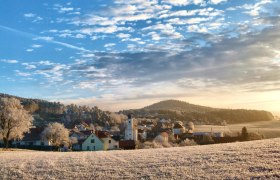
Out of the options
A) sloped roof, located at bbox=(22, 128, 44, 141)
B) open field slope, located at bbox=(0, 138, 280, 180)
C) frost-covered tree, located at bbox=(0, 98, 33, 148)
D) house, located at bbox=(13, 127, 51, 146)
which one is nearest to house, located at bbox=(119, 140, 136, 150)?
frost-covered tree, located at bbox=(0, 98, 33, 148)

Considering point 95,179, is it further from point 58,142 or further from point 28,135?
point 28,135

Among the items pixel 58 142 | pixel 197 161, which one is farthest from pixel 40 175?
pixel 58 142

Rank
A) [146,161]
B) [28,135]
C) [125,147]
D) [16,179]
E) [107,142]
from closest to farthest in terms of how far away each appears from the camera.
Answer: [16,179]
[146,161]
[125,147]
[107,142]
[28,135]

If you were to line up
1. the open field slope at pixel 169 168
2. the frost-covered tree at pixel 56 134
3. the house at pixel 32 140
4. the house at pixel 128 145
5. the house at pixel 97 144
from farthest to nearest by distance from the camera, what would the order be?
1. the house at pixel 32 140
2. the house at pixel 97 144
3. the frost-covered tree at pixel 56 134
4. the house at pixel 128 145
5. the open field slope at pixel 169 168

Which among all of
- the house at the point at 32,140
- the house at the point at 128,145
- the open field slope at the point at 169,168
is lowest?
the open field slope at the point at 169,168

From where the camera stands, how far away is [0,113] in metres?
91.4

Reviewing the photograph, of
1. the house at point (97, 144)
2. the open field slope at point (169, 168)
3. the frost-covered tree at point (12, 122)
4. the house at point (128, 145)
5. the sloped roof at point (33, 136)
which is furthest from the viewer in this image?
the sloped roof at point (33, 136)

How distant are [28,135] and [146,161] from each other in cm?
11862

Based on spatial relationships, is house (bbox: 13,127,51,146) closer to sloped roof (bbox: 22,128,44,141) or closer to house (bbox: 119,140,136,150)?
Result: sloped roof (bbox: 22,128,44,141)

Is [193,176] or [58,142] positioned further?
[58,142]

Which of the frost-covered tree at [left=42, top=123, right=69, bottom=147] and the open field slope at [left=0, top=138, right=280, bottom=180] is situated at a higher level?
the frost-covered tree at [left=42, top=123, right=69, bottom=147]

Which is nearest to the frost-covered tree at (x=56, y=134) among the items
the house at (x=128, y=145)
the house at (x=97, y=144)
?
the house at (x=97, y=144)

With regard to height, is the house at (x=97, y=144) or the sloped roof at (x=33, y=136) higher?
the sloped roof at (x=33, y=136)

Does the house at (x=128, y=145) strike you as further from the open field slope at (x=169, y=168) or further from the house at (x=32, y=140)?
the open field slope at (x=169, y=168)
